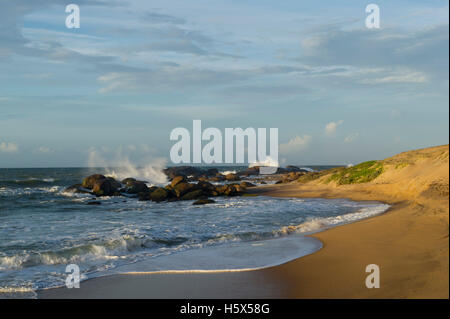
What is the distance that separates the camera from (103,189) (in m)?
34.3

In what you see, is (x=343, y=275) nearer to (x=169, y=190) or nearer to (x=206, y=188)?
(x=169, y=190)

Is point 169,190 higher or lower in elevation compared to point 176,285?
higher

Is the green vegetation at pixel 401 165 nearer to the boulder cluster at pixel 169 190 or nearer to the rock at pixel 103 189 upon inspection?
the boulder cluster at pixel 169 190

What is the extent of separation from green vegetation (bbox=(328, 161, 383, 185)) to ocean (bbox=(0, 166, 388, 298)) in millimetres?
9501

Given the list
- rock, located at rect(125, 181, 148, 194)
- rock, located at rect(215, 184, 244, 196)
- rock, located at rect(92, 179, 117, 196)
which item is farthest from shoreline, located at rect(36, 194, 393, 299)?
rock, located at rect(92, 179, 117, 196)

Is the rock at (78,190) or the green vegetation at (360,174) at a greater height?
the green vegetation at (360,174)

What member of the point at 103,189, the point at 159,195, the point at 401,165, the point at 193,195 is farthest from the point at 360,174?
the point at 103,189

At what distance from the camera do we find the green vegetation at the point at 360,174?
30000 mm

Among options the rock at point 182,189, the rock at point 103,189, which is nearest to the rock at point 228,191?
the rock at point 182,189

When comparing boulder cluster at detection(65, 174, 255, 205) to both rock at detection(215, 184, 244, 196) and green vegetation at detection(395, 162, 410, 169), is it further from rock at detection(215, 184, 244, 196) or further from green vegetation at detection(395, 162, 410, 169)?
green vegetation at detection(395, 162, 410, 169)

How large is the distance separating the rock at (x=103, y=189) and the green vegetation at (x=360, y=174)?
65.4ft

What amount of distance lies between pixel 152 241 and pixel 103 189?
23079 millimetres

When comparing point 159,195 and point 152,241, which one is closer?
point 152,241

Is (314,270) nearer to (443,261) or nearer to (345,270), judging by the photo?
(345,270)
